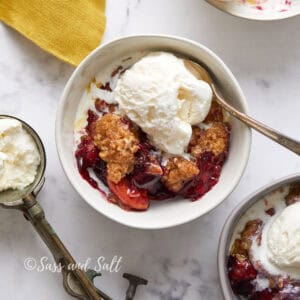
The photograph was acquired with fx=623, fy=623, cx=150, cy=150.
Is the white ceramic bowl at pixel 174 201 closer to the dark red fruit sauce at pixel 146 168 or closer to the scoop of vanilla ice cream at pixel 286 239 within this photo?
the dark red fruit sauce at pixel 146 168

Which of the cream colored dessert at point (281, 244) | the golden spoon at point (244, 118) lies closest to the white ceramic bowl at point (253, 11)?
the golden spoon at point (244, 118)

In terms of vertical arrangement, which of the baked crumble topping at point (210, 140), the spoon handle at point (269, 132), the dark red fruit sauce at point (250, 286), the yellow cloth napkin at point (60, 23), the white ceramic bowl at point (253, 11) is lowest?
the dark red fruit sauce at point (250, 286)

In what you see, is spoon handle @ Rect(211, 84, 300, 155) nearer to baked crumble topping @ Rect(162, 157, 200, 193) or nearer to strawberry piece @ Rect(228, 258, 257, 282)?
baked crumble topping @ Rect(162, 157, 200, 193)

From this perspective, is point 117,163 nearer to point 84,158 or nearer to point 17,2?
point 84,158

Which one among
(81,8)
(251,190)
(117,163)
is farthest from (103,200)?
(81,8)

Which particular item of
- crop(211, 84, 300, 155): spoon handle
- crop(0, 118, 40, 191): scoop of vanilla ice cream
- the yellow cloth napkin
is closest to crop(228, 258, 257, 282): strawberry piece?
crop(211, 84, 300, 155): spoon handle

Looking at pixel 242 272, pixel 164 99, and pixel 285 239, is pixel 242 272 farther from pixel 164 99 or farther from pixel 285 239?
pixel 164 99

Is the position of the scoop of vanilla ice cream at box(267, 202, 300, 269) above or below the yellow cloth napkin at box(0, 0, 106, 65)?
below

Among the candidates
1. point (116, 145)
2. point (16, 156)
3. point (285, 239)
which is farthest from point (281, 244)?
point (16, 156)

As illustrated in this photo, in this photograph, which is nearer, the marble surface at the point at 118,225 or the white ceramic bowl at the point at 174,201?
the white ceramic bowl at the point at 174,201
